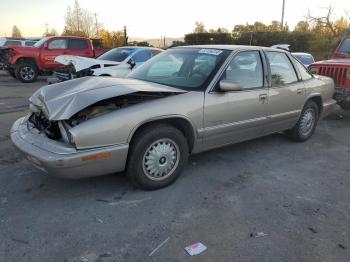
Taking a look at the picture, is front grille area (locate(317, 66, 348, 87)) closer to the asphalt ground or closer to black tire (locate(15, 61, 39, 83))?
the asphalt ground

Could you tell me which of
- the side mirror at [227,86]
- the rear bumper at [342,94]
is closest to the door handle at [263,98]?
the side mirror at [227,86]

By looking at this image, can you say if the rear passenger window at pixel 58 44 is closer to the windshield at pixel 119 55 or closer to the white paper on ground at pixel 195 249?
the windshield at pixel 119 55

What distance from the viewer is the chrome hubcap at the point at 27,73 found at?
14.1m

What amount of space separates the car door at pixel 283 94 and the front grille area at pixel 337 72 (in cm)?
230

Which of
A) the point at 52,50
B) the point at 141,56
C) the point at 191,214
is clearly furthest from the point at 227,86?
the point at 52,50

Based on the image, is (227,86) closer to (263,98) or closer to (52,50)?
(263,98)

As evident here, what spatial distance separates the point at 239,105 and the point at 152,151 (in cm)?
140

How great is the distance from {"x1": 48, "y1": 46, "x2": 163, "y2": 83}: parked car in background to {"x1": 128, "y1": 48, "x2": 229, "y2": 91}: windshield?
15.9 ft

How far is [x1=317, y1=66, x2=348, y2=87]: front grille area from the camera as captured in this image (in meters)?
7.34

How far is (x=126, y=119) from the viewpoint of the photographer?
11.5 feet

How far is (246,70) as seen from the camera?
474 cm

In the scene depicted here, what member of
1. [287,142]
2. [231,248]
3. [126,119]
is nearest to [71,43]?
[287,142]

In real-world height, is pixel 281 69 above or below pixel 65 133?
above

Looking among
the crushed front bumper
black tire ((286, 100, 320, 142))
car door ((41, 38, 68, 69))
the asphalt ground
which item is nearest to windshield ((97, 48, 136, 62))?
car door ((41, 38, 68, 69))
